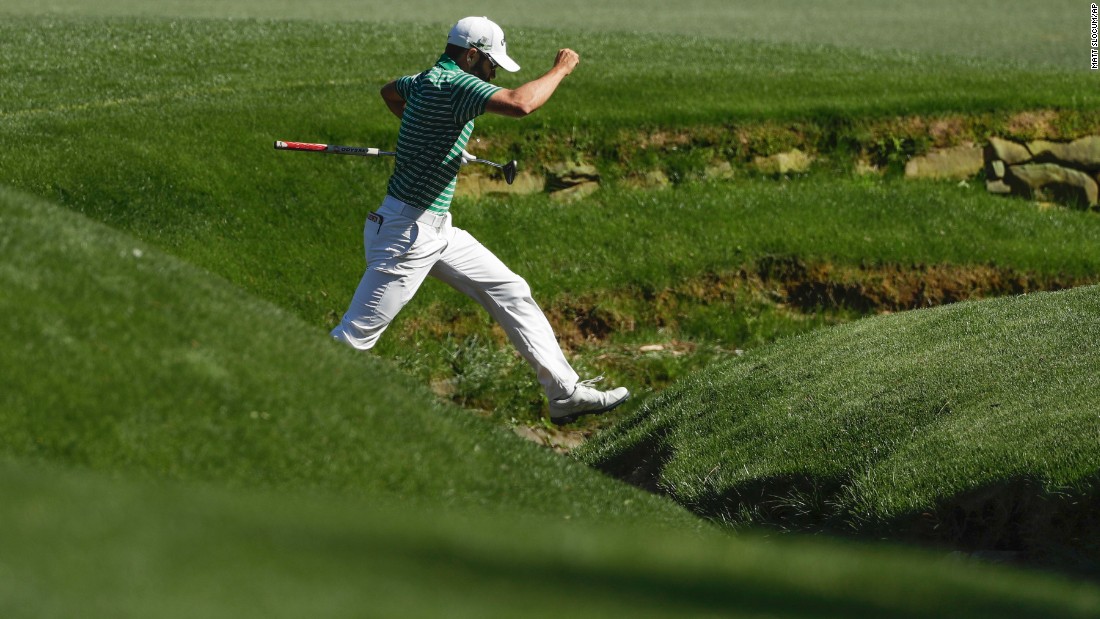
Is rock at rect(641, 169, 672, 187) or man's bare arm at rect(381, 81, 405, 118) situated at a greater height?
man's bare arm at rect(381, 81, 405, 118)

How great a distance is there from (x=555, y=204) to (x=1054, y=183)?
6.58m

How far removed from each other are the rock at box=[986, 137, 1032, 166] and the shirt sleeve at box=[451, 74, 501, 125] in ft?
32.3

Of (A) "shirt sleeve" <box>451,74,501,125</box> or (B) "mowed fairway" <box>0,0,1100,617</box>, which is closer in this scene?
(B) "mowed fairway" <box>0,0,1100,617</box>

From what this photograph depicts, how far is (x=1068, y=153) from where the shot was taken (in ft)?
53.8

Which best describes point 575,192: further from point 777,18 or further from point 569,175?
point 777,18

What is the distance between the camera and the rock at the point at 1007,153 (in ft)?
53.7

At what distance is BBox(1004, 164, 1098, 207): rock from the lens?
637 inches

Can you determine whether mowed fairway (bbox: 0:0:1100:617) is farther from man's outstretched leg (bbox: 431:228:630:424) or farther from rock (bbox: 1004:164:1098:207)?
rock (bbox: 1004:164:1098:207)

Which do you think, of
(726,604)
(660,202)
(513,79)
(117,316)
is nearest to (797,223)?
(660,202)

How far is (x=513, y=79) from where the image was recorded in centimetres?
1898

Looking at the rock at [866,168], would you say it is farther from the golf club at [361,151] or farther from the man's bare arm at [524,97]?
the man's bare arm at [524,97]

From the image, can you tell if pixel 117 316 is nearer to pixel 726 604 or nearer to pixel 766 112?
pixel 726 604

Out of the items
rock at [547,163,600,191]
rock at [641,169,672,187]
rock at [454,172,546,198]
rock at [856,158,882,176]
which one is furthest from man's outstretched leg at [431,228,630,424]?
rock at [856,158,882,176]

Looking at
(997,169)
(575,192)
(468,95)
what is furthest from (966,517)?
(997,169)
